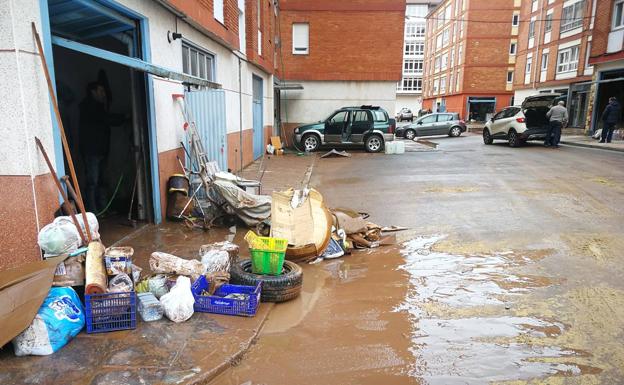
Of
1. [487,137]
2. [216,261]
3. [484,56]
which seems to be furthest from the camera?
[484,56]

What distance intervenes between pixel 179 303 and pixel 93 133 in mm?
4166

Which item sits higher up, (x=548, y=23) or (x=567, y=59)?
(x=548, y=23)

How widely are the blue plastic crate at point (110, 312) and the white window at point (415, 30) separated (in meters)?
72.5

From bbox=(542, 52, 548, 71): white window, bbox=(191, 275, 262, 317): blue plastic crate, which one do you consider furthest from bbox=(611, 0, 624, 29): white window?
bbox=(191, 275, 262, 317): blue plastic crate

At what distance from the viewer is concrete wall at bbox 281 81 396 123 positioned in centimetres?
2298

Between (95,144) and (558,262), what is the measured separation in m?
6.91

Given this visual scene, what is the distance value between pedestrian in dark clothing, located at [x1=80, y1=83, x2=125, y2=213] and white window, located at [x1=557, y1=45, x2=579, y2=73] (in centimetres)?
3436

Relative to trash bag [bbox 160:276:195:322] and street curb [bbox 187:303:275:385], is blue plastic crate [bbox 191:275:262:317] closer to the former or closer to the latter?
trash bag [bbox 160:276:195:322]

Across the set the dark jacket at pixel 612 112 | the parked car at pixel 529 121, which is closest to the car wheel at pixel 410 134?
the parked car at pixel 529 121

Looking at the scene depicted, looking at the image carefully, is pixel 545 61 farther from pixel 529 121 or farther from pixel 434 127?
pixel 529 121

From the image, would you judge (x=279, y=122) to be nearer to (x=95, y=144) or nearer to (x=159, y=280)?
(x=95, y=144)

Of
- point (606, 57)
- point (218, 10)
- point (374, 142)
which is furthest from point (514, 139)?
point (218, 10)

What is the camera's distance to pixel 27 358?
311 cm

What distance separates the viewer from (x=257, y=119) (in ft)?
54.3
